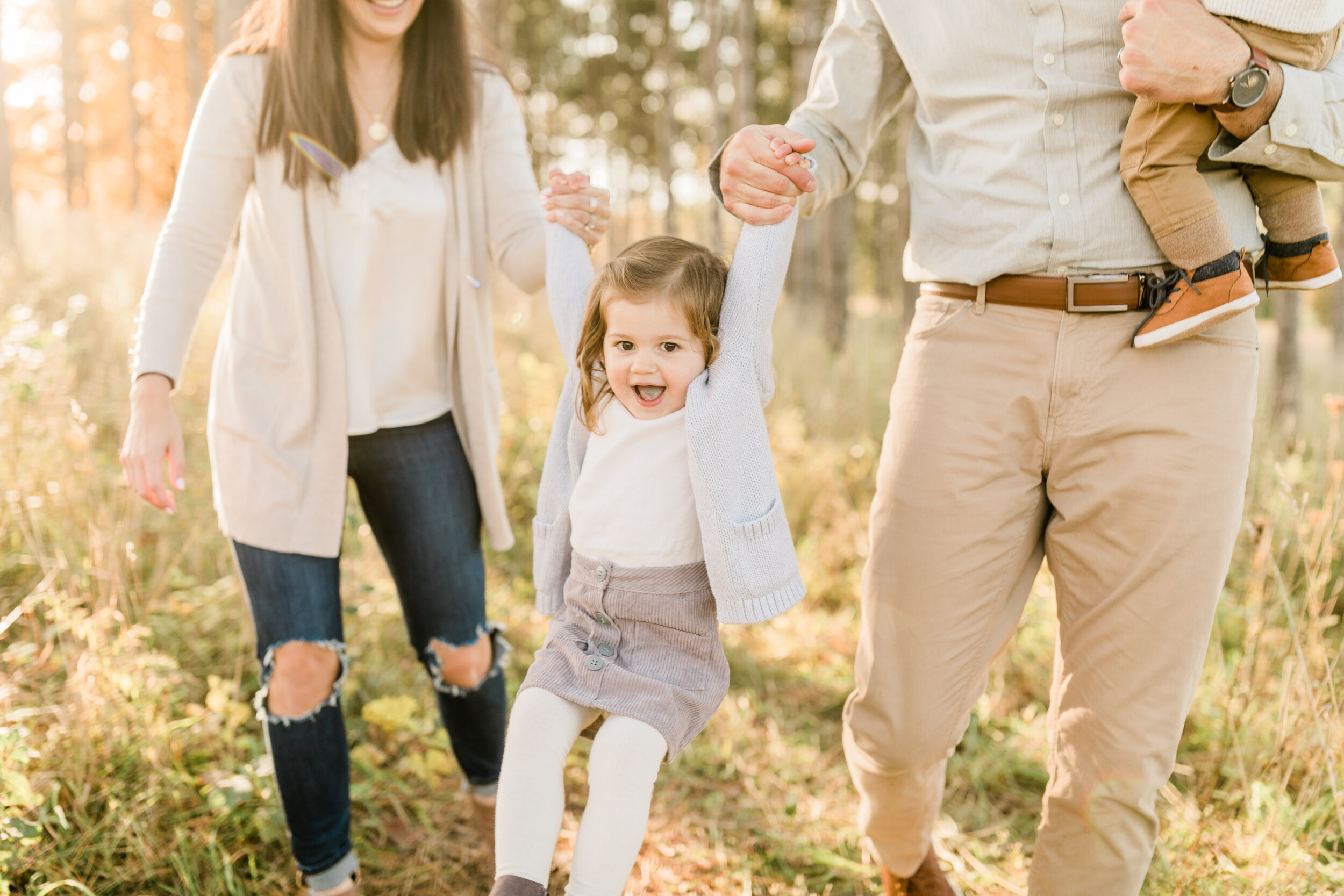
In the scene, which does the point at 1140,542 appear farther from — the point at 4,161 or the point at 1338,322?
the point at 1338,322

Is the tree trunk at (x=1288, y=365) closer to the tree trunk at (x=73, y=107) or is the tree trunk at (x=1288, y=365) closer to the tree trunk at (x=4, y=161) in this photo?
the tree trunk at (x=4, y=161)

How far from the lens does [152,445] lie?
191cm

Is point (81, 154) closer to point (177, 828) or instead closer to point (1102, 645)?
point (177, 828)

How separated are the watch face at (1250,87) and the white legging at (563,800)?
59.9 inches

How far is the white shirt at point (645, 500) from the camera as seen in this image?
1710 millimetres

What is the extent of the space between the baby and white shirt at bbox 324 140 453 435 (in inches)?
60.3

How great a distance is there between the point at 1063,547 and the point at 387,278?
1.64 metres

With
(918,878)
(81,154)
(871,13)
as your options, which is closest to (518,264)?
(871,13)

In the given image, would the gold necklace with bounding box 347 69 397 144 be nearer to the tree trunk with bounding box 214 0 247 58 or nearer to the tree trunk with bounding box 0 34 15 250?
the tree trunk with bounding box 214 0 247 58

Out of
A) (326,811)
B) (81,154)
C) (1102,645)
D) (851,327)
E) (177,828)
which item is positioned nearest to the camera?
(1102,645)

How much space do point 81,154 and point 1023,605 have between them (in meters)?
17.6

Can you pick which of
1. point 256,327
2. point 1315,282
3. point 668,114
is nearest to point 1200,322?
point 1315,282

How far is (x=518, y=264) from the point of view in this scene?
2.26 metres

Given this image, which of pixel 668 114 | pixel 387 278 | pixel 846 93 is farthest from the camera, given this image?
pixel 668 114
